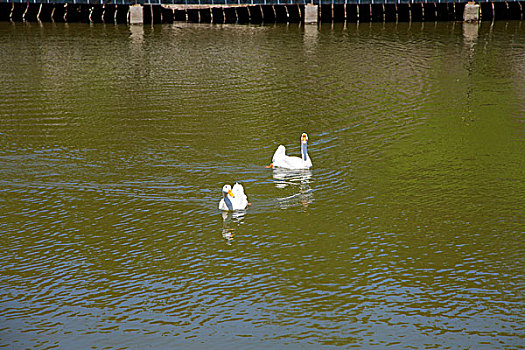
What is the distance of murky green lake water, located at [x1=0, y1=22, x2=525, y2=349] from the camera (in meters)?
15.7

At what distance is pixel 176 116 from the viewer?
98.8ft

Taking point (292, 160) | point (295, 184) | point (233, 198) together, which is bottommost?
point (295, 184)

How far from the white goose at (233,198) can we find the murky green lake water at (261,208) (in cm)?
41

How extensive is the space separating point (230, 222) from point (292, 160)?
4104 millimetres

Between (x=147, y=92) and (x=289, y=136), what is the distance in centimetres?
899

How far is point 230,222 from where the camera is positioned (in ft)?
66.1

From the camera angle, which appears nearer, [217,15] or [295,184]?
[295,184]

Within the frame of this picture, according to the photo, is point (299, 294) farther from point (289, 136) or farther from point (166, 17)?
point (166, 17)

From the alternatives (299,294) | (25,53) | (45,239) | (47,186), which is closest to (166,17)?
(25,53)

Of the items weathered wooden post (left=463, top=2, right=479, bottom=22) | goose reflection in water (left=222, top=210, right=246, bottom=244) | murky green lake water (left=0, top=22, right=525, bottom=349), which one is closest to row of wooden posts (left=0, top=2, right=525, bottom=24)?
weathered wooden post (left=463, top=2, right=479, bottom=22)

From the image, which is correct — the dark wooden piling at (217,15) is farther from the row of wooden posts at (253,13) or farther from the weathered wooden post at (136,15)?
the weathered wooden post at (136,15)

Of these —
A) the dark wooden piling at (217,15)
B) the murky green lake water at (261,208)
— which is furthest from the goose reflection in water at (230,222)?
the dark wooden piling at (217,15)

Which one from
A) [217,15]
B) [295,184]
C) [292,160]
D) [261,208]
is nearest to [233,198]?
[261,208]

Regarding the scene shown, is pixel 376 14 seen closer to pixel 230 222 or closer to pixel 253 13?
pixel 253 13
